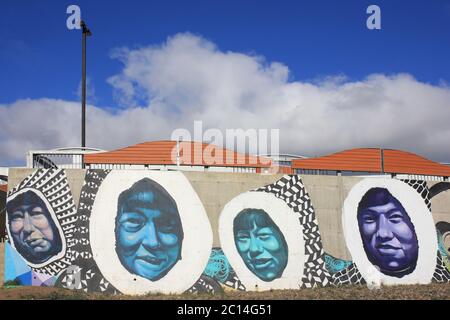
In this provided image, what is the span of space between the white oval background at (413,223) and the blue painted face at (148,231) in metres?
8.06

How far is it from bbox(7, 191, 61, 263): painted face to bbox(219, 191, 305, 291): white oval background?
23.2 feet

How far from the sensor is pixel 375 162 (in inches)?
934

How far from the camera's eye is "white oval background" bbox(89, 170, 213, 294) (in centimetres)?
1923

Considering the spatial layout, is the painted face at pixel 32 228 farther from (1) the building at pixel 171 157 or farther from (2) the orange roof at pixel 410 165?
(2) the orange roof at pixel 410 165

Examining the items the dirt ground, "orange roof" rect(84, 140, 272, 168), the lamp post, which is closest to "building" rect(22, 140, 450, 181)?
"orange roof" rect(84, 140, 272, 168)

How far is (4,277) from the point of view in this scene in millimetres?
18922

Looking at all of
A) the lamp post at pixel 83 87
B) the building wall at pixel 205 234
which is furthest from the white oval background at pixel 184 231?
the lamp post at pixel 83 87

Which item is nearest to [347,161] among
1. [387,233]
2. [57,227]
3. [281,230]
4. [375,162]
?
[375,162]

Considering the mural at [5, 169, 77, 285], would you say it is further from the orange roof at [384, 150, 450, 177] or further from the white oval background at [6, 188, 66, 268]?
the orange roof at [384, 150, 450, 177]

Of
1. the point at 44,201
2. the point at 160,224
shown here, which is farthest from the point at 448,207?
the point at 44,201

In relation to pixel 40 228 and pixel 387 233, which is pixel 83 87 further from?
pixel 387 233

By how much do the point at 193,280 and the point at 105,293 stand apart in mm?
3579

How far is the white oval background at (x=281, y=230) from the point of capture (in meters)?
20.2

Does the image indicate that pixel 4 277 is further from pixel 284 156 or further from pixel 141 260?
pixel 284 156
